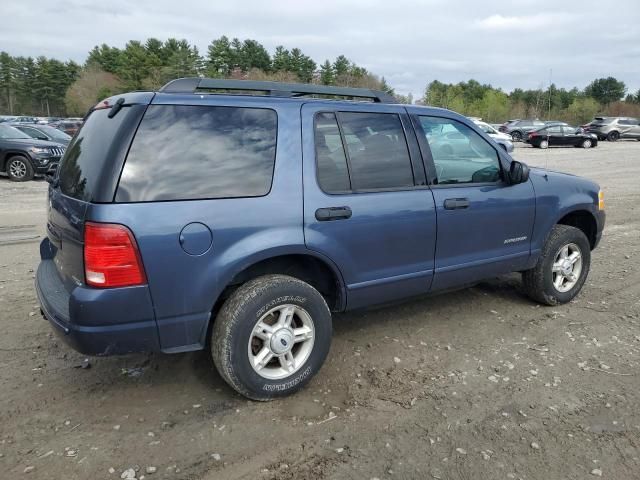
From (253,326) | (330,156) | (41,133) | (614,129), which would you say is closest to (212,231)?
(253,326)

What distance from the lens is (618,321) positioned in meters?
4.40

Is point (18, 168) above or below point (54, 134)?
below

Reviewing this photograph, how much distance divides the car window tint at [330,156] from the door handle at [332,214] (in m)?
0.13

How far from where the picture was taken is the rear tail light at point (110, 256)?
2.60 metres

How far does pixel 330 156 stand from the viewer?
3322 mm

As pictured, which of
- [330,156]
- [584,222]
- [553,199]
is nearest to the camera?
[330,156]

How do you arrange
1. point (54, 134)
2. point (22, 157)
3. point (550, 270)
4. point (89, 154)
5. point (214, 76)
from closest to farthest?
point (89, 154)
point (550, 270)
point (22, 157)
point (54, 134)
point (214, 76)

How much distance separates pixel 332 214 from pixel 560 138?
95.6 ft

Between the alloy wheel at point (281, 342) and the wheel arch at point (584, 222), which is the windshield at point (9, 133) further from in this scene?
the wheel arch at point (584, 222)

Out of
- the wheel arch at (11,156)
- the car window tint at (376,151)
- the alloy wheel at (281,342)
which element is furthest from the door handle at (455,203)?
the wheel arch at (11,156)

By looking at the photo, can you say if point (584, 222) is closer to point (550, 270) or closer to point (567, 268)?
point (567, 268)

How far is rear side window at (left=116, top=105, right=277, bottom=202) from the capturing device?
2717 mm

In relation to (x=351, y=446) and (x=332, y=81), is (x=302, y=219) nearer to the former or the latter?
(x=351, y=446)

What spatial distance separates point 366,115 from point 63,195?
2016 mm
